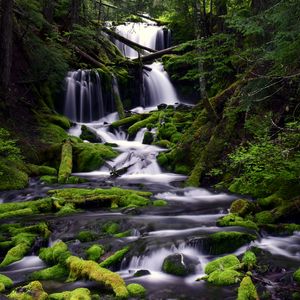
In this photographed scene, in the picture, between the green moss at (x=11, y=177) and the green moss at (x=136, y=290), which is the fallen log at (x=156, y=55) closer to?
the green moss at (x=11, y=177)

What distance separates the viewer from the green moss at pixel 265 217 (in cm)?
869

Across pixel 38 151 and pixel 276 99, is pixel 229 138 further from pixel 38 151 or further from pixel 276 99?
pixel 38 151

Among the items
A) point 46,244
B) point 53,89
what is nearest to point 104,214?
point 46,244

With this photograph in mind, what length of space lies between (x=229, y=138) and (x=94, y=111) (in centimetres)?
1233

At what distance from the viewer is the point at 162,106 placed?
23.8m

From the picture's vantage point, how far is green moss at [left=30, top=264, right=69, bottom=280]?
6590mm

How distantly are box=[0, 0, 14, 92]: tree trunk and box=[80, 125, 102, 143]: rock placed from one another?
4.55 metres

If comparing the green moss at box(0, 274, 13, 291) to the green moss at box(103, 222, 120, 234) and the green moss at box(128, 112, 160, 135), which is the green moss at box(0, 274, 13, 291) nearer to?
the green moss at box(103, 222, 120, 234)

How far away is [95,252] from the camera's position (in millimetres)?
7211

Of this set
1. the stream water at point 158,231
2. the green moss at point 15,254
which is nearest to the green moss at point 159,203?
the stream water at point 158,231

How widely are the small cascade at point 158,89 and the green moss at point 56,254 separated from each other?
785 inches

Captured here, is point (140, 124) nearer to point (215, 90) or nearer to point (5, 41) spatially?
point (215, 90)

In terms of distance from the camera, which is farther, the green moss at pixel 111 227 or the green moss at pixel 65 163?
the green moss at pixel 65 163

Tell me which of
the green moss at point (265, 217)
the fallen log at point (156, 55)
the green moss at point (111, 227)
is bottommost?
the green moss at point (111, 227)
